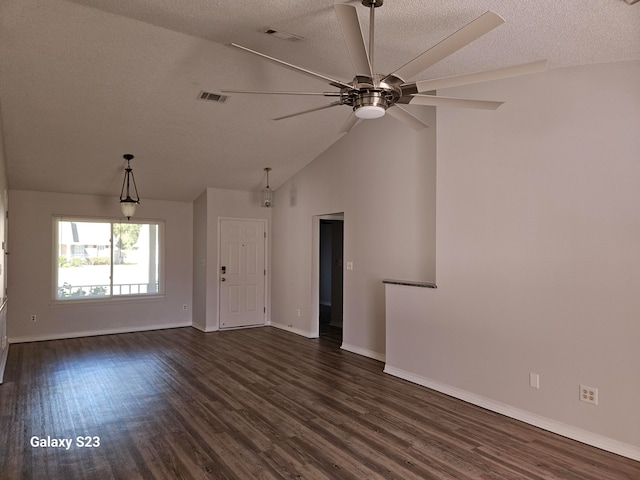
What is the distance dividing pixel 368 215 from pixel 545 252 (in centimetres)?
258

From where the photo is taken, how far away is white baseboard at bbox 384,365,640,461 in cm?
301

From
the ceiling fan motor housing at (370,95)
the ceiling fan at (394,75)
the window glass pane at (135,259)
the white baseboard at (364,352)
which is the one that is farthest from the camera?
the window glass pane at (135,259)

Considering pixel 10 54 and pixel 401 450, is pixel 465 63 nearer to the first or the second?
pixel 401 450

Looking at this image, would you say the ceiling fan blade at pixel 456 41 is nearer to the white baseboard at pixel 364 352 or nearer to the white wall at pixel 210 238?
the white baseboard at pixel 364 352

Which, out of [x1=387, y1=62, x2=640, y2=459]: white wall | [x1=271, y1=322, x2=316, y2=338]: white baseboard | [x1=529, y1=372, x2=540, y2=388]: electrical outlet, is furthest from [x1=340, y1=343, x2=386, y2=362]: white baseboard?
[x1=529, y1=372, x2=540, y2=388]: electrical outlet

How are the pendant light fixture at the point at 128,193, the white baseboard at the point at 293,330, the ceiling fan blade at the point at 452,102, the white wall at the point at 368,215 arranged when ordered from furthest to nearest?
the white baseboard at the point at 293,330, the pendant light fixture at the point at 128,193, the white wall at the point at 368,215, the ceiling fan blade at the point at 452,102

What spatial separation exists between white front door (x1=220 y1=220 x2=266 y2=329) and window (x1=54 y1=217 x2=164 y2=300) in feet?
3.99

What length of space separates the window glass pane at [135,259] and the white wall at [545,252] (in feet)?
17.0

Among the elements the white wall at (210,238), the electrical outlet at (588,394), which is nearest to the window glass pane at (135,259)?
the white wall at (210,238)

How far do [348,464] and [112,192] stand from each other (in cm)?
592

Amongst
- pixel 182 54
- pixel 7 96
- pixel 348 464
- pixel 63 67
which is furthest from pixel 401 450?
pixel 7 96

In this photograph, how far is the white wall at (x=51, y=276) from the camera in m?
6.32

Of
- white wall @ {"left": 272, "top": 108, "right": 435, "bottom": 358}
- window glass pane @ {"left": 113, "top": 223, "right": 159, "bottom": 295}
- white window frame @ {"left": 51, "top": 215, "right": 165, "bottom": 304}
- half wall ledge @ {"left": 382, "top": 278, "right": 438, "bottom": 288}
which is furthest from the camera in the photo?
window glass pane @ {"left": 113, "top": 223, "right": 159, "bottom": 295}

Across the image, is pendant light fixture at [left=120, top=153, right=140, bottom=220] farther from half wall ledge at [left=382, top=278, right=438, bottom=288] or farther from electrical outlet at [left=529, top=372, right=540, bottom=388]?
electrical outlet at [left=529, top=372, right=540, bottom=388]
